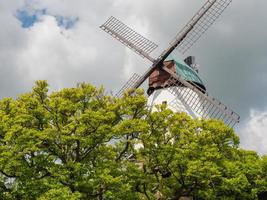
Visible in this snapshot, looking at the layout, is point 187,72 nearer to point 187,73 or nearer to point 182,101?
point 187,73

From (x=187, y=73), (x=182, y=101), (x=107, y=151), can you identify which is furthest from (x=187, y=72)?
(x=107, y=151)

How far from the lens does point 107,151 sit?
26812mm

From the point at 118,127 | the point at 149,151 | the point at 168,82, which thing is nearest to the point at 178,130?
the point at 149,151

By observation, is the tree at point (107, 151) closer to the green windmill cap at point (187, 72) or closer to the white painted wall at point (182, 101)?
the white painted wall at point (182, 101)

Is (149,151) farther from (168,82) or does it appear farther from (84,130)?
(168,82)

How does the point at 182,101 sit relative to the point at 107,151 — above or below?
above

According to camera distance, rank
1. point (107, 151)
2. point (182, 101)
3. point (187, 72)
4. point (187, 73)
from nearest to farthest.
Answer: point (107, 151) < point (182, 101) < point (187, 73) < point (187, 72)

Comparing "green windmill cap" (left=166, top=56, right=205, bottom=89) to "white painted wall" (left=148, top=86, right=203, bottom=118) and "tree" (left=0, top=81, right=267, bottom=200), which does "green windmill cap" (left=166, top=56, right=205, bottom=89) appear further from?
"tree" (left=0, top=81, right=267, bottom=200)

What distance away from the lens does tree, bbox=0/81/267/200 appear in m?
24.7

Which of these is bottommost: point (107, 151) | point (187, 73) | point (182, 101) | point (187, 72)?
point (107, 151)

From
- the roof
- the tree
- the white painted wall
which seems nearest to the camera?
the tree

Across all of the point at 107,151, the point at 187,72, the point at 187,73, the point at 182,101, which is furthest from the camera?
the point at 187,72

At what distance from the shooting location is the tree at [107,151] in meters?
24.7

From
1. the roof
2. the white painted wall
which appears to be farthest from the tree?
the roof
